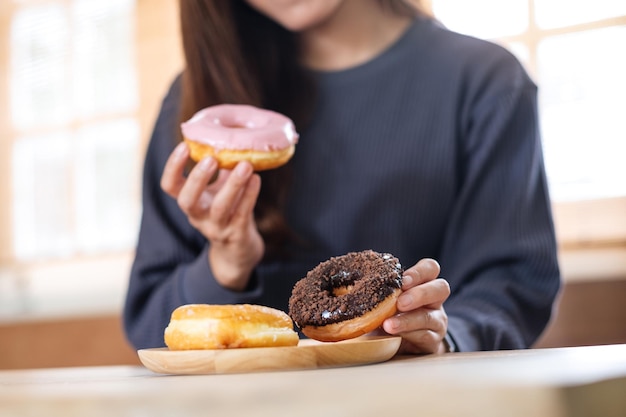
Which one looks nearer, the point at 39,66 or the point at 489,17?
the point at 489,17

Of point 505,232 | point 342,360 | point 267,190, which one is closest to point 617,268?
point 505,232

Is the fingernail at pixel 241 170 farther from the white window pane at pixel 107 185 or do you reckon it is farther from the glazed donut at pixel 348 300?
the white window pane at pixel 107 185

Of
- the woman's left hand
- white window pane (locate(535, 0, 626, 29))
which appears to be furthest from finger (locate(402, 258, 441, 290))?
white window pane (locate(535, 0, 626, 29))

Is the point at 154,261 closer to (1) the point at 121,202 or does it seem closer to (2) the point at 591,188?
(2) the point at 591,188

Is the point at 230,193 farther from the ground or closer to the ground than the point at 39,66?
farther from the ground

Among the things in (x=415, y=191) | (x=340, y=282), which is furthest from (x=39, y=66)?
(x=340, y=282)

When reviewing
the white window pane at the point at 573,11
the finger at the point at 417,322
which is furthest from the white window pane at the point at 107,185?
the finger at the point at 417,322

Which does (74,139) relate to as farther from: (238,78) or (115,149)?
(238,78)

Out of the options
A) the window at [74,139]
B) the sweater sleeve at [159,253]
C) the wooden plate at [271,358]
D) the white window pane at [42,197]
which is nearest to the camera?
the wooden plate at [271,358]
